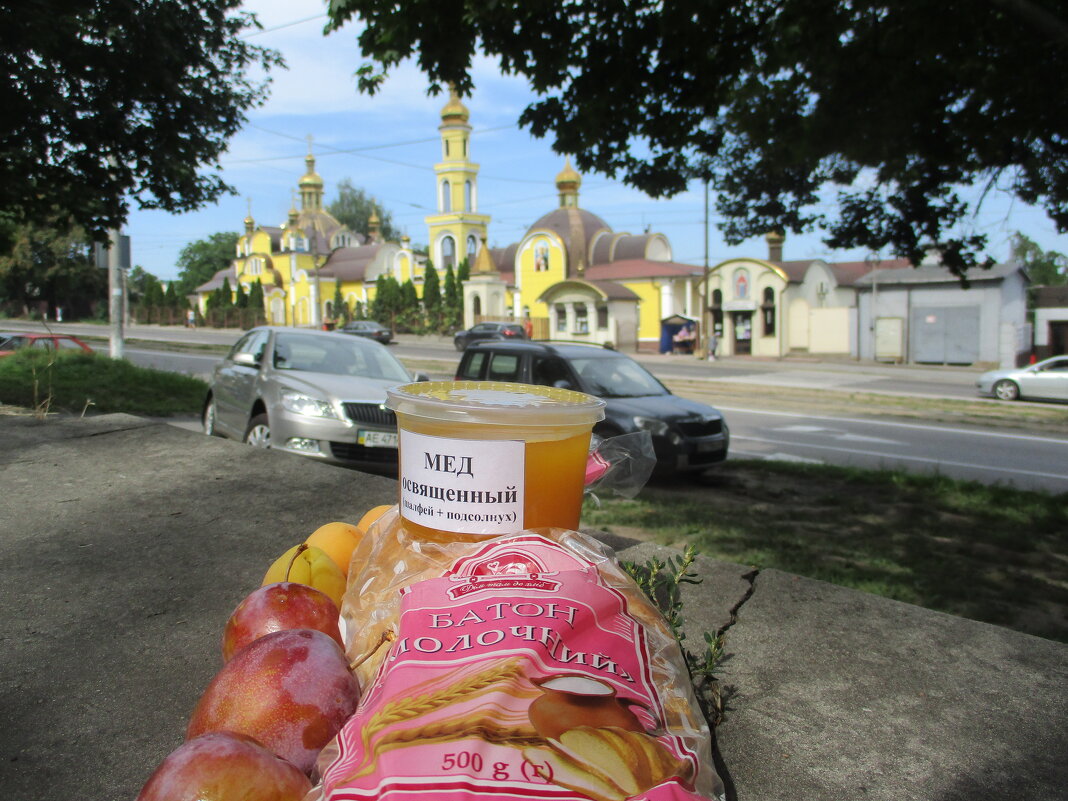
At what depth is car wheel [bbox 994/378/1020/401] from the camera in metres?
23.8

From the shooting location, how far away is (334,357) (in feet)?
30.3

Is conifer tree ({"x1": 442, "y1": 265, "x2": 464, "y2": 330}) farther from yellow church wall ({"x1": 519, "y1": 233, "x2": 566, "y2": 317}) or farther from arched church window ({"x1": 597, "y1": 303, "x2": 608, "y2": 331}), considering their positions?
arched church window ({"x1": 597, "y1": 303, "x2": 608, "y2": 331})

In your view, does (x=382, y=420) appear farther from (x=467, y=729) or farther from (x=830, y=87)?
(x=467, y=729)

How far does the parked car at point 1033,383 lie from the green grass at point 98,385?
72.8ft

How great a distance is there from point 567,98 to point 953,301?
35.0 meters

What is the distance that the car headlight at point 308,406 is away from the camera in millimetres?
7840

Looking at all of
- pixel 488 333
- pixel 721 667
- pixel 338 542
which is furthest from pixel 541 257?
pixel 721 667

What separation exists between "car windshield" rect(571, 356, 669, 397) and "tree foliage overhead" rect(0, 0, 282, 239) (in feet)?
19.7

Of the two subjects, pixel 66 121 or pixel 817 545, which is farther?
pixel 66 121

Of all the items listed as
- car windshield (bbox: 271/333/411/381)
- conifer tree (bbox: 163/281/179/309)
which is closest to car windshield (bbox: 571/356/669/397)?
car windshield (bbox: 271/333/411/381)

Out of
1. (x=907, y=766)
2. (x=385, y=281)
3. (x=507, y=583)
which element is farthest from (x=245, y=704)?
(x=385, y=281)

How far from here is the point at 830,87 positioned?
631 cm

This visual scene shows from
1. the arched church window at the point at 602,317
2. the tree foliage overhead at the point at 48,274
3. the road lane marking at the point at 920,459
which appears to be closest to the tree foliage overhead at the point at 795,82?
the road lane marking at the point at 920,459

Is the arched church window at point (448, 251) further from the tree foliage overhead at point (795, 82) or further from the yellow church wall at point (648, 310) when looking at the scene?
the tree foliage overhead at point (795, 82)
